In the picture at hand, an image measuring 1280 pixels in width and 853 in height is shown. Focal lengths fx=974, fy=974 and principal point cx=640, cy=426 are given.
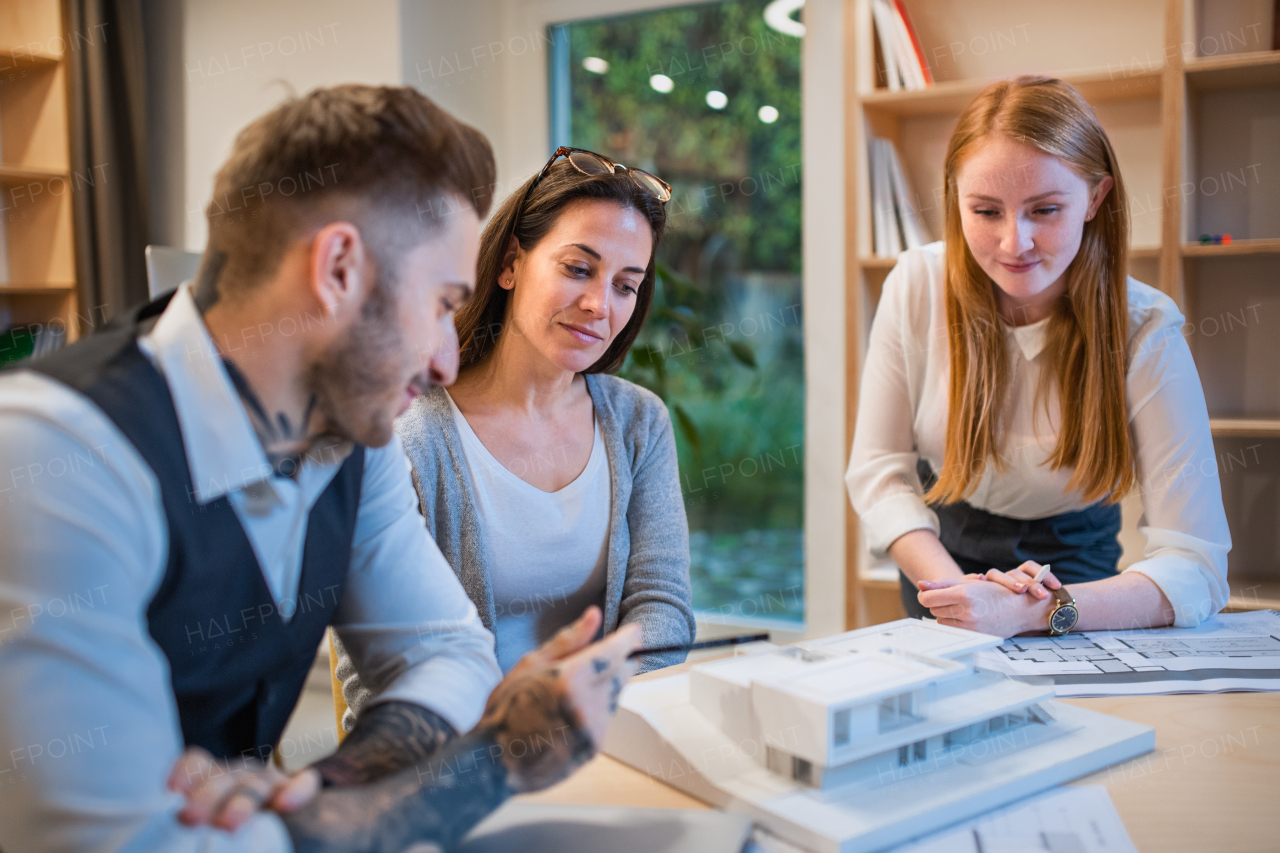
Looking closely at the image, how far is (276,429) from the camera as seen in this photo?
821 millimetres

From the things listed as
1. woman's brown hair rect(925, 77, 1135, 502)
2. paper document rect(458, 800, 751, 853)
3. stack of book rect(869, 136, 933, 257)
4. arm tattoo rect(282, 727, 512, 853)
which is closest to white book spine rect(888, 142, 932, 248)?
stack of book rect(869, 136, 933, 257)

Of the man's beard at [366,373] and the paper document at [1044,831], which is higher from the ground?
A: the man's beard at [366,373]

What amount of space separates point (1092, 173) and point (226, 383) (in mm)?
1406

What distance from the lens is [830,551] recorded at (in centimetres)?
297

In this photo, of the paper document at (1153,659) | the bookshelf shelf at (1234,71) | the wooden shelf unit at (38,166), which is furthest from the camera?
the wooden shelf unit at (38,166)

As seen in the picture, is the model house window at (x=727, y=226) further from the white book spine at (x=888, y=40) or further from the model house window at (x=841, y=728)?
the model house window at (x=841, y=728)

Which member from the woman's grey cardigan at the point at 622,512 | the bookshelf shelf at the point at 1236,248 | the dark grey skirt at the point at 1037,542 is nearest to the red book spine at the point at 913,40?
the bookshelf shelf at the point at 1236,248

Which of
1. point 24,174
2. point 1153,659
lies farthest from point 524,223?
point 24,174

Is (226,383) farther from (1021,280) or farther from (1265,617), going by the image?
(1265,617)

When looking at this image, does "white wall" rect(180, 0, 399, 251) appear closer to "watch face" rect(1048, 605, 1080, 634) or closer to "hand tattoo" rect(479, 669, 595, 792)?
"watch face" rect(1048, 605, 1080, 634)

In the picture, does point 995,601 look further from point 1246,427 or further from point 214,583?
point 1246,427

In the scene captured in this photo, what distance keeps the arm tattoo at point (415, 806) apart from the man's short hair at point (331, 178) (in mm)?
394

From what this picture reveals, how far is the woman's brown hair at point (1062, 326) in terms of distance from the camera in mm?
1589

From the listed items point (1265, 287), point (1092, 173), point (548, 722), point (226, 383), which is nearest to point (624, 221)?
point (1092, 173)
